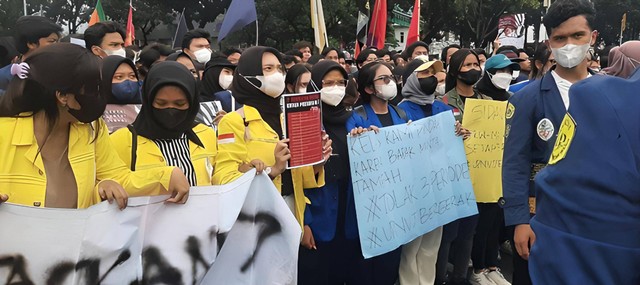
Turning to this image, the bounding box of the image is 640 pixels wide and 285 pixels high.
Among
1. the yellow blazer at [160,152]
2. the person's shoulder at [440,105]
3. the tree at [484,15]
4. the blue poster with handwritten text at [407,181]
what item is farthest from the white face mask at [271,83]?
the tree at [484,15]

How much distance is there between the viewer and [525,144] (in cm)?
309

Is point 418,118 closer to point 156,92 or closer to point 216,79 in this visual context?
point 216,79

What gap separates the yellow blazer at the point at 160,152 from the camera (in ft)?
9.21

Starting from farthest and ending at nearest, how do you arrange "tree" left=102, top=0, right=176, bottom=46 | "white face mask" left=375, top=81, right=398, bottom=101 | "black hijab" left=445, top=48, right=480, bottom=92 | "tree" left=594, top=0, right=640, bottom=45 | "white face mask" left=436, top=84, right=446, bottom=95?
"tree" left=594, top=0, right=640, bottom=45, "tree" left=102, top=0, right=176, bottom=46, "white face mask" left=436, top=84, right=446, bottom=95, "black hijab" left=445, top=48, right=480, bottom=92, "white face mask" left=375, top=81, right=398, bottom=101

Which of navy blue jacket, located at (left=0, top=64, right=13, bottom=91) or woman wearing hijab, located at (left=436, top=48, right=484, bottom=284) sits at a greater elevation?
navy blue jacket, located at (left=0, top=64, right=13, bottom=91)

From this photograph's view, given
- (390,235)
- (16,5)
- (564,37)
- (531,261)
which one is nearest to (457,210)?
(390,235)

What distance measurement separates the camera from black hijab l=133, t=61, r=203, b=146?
2.77 metres

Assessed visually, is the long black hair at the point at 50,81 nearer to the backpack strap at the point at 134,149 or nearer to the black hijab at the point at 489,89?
the backpack strap at the point at 134,149

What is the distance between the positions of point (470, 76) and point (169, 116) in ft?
9.64

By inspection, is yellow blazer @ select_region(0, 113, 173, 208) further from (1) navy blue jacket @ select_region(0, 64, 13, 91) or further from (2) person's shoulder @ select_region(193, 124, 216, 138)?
(1) navy blue jacket @ select_region(0, 64, 13, 91)

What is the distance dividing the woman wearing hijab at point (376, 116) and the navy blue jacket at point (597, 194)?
2605 millimetres

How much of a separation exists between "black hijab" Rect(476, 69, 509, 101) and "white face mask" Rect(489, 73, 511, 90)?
4 centimetres

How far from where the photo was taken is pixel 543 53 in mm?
6168

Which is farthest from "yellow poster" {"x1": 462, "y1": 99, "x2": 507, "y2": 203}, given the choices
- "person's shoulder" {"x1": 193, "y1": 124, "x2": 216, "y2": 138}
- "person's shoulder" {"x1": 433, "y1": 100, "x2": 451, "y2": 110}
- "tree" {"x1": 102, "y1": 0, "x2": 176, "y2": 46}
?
"tree" {"x1": 102, "y1": 0, "x2": 176, "y2": 46}
